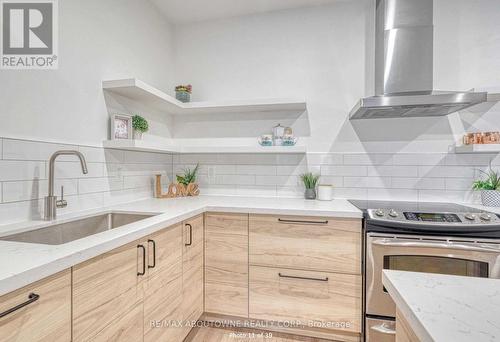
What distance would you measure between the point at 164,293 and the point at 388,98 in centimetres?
182

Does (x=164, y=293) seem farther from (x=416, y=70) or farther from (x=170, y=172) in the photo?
(x=416, y=70)

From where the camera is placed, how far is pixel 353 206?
193 cm

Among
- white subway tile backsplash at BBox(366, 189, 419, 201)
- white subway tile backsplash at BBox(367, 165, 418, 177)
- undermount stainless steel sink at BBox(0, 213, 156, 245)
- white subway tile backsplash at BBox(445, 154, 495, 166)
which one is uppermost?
white subway tile backsplash at BBox(445, 154, 495, 166)

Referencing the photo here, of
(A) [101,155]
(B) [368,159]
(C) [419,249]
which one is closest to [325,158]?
(B) [368,159]

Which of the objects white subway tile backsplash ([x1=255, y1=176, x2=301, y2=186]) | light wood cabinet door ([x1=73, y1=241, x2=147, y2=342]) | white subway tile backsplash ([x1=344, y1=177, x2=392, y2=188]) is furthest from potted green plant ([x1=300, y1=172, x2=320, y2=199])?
light wood cabinet door ([x1=73, y1=241, x2=147, y2=342])

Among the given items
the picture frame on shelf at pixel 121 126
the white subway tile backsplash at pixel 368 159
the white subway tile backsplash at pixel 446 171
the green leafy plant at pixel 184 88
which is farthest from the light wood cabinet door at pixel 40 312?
the white subway tile backsplash at pixel 446 171

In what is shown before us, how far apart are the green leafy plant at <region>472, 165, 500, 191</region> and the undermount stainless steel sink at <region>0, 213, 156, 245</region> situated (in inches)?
94.1

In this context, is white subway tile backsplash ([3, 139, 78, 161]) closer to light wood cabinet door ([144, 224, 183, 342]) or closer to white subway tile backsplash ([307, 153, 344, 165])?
light wood cabinet door ([144, 224, 183, 342])

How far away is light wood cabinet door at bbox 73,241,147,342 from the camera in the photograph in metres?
0.95

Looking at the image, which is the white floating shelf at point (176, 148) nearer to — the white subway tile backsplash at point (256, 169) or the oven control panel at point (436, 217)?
the white subway tile backsplash at point (256, 169)

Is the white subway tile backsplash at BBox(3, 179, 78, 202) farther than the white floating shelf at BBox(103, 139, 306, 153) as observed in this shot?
No

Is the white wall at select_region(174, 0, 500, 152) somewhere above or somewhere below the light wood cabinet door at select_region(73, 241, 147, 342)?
above

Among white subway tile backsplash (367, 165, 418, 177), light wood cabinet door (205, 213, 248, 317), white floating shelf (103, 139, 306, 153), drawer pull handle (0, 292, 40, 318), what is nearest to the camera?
drawer pull handle (0, 292, 40, 318)

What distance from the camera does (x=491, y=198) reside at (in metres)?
1.98
